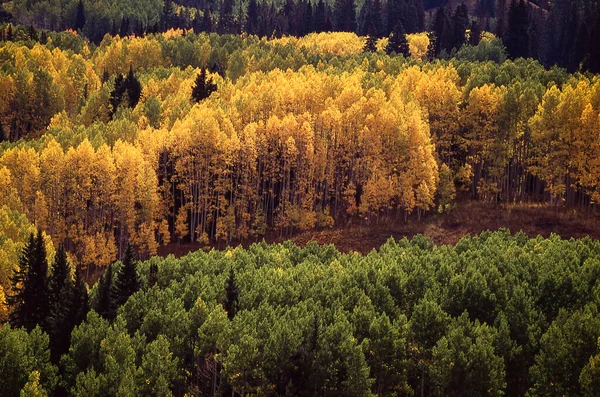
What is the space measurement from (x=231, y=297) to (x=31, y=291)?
16287 millimetres

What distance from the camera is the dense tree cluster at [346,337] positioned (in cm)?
4466

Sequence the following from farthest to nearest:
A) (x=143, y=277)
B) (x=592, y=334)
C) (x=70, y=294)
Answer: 1. (x=143, y=277)
2. (x=70, y=294)
3. (x=592, y=334)

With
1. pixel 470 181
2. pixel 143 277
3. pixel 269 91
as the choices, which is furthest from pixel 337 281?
pixel 269 91

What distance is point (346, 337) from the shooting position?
4619cm

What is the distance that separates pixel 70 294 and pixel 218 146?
128 ft

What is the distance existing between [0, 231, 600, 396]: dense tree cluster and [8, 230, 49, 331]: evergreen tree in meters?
4.16

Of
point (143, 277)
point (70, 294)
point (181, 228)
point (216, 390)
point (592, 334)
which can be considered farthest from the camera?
point (181, 228)

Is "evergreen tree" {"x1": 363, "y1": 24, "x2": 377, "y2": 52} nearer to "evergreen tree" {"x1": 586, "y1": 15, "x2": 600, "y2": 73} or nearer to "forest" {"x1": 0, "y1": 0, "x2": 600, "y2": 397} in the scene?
"forest" {"x1": 0, "y1": 0, "x2": 600, "y2": 397}

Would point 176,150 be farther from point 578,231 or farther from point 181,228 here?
point 578,231

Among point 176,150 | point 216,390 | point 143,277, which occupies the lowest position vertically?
point 216,390

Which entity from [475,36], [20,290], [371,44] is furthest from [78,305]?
[475,36]

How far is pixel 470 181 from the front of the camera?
297 feet

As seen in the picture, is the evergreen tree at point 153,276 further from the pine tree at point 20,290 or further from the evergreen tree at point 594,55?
the evergreen tree at point 594,55

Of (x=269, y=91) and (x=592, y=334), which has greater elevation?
(x=269, y=91)
